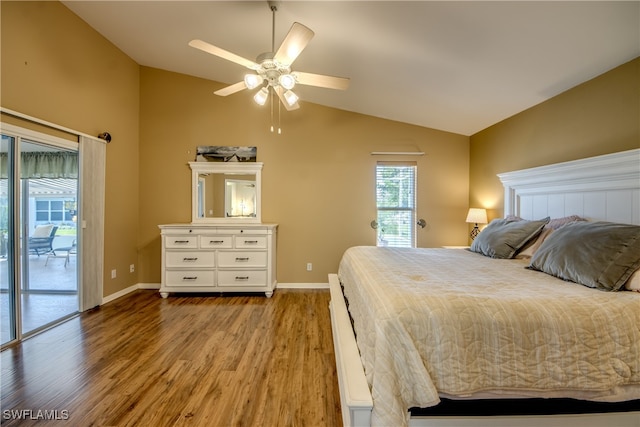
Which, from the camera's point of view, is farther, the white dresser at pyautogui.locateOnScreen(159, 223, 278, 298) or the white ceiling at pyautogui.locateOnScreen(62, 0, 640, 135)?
the white dresser at pyautogui.locateOnScreen(159, 223, 278, 298)

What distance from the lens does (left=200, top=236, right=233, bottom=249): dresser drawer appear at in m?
3.64

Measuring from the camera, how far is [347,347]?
5.13 feet

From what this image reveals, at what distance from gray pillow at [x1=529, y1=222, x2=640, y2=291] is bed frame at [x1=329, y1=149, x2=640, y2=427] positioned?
458 millimetres

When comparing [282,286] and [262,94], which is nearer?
[262,94]

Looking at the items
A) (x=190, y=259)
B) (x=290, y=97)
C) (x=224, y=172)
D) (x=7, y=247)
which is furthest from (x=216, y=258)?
(x=290, y=97)

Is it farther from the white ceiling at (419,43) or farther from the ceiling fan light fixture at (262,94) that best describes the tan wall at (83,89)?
the ceiling fan light fixture at (262,94)

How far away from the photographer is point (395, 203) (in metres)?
4.21

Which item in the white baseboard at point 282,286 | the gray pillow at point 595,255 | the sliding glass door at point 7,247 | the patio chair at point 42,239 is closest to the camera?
the gray pillow at point 595,255

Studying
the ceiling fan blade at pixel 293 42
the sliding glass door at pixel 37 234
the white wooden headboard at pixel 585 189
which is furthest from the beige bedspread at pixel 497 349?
the sliding glass door at pixel 37 234

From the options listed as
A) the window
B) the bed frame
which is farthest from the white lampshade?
the window

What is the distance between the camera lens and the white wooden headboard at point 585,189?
1917mm

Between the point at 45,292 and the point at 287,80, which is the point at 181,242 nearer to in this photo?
the point at 45,292

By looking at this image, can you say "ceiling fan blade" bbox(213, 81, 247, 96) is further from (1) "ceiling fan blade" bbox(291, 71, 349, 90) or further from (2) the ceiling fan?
(1) "ceiling fan blade" bbox(291, 71, 349, 90)

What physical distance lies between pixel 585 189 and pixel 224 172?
4.09m
